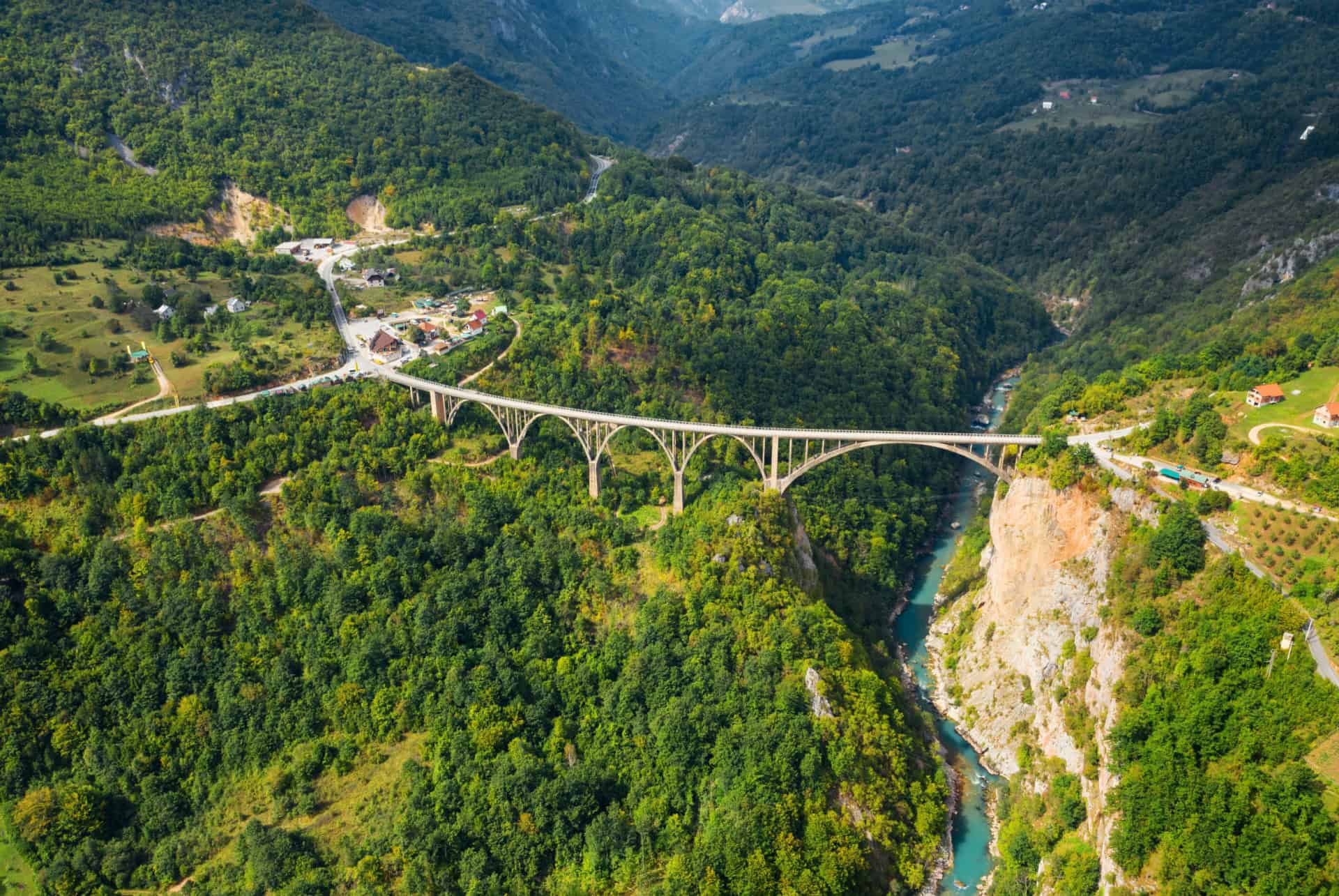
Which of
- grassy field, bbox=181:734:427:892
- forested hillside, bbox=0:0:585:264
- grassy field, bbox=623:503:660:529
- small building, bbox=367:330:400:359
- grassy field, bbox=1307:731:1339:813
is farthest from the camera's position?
forested hillside, bbox=0:0:585:264

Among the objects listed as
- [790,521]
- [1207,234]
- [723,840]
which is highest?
[1207,234]

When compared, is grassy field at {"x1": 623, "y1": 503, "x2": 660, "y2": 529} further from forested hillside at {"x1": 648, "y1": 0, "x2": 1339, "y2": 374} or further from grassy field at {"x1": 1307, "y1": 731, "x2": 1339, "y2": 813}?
forested hillside at {"x1": 648, "y1": 0, "x2": 1339, "y2": 374}

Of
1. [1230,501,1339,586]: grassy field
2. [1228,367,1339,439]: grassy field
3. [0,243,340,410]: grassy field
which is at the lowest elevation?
[0,243,340,410]: grassy field

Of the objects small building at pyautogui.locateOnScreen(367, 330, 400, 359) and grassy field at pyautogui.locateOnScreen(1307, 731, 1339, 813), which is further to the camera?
small building at pyautogui.locateOnScreen(367, 330, 400, 359)

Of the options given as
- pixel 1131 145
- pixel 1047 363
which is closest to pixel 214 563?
pixel 1047 363

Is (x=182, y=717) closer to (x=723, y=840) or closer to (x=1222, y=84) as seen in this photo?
(x=723, y=840)

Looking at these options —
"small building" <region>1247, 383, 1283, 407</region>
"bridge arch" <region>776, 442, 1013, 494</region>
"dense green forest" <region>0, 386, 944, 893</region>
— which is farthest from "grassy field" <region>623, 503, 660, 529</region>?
"small building" <region>1247, 383, 1283, 407</region>

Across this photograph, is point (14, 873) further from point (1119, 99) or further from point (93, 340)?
point (1119, 99)
